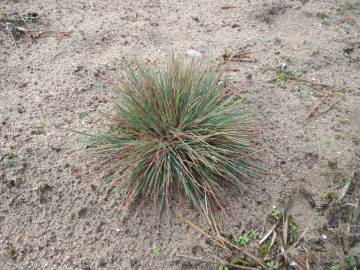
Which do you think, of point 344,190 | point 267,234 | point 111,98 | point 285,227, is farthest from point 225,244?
point 111,98

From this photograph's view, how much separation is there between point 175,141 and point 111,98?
2.93ft

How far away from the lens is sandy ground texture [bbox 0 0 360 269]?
6.87ft

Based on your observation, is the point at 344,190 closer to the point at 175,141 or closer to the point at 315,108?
the point at 315,108

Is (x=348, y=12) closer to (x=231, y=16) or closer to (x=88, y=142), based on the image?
(x=231, y=16)

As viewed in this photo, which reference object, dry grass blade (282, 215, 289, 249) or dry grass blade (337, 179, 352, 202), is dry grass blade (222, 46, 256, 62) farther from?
dry grass blade (282, 215, 289, 249)

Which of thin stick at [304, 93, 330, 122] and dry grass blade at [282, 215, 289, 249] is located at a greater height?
thin stick at [304, 93, 330, 122]

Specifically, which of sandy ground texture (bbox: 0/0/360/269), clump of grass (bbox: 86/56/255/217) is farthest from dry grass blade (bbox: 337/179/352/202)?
clump of grass (bbox: 86/56/255/217)

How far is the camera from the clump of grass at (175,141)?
2.14 meters

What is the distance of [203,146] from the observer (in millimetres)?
2248

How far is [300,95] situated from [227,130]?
3.80 ft

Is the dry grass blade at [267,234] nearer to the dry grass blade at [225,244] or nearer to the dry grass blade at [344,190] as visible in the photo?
the dry grass blade at [225,244]

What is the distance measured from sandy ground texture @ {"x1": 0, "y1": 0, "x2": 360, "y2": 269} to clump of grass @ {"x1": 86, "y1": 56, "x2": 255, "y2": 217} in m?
0.13

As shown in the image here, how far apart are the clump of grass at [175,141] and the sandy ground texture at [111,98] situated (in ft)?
0.44

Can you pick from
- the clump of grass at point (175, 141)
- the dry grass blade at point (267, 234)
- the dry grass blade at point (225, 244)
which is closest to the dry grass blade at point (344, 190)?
the dry grass blade at point (267, 234)
